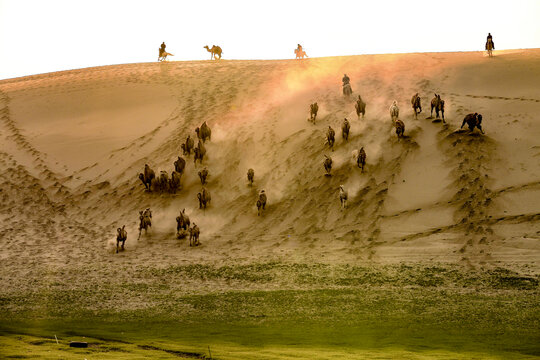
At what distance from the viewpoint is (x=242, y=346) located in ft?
36.1

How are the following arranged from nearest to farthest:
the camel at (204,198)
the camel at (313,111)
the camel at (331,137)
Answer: the camel at (204,198), the camel at (331,137), the camel at (313,111)

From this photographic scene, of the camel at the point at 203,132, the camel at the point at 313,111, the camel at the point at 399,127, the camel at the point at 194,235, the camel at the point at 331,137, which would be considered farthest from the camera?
the camel at the point at 313,111

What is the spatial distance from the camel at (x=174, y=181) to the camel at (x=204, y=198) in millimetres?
1930

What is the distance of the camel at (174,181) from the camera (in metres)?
27.1

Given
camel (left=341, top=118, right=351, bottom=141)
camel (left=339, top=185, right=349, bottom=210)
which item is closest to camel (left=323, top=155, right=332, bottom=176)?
camel (left=339, top=185, right=349, bottom=210)

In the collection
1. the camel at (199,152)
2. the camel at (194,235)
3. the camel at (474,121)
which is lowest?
the camel at (194,235)

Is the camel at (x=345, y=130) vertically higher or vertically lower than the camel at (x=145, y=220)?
higher

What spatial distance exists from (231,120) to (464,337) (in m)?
23.3

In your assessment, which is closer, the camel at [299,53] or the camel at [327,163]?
the camel at [327,163]

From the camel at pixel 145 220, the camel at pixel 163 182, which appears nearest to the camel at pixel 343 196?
the camel at pixel 145 220

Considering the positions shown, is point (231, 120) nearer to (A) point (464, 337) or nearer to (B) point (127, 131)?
(B) point (127, 131)

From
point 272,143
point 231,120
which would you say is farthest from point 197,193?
point 231,120

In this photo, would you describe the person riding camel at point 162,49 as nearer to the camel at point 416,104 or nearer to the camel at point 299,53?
the camel at point 299,53

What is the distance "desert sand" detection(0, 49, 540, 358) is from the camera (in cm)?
2052
